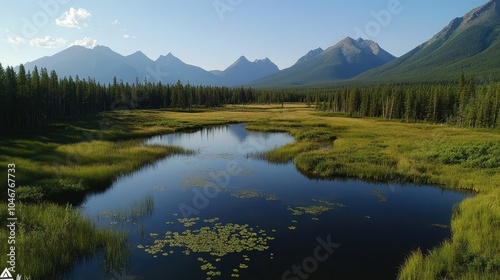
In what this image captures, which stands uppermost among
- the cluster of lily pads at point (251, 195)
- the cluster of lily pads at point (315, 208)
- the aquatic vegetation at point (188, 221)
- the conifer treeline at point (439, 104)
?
the conifer treeline at point (439, 104)

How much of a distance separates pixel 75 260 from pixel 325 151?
36089 millimetres

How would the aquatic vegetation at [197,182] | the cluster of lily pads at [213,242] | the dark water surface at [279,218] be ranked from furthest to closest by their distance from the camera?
the aquatic vegetation at [197,182] < the cluster of lily pads at [213,242] < the dark water surface at [279,218]

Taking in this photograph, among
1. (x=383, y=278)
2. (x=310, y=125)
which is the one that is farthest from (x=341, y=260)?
(x=310, y=125)

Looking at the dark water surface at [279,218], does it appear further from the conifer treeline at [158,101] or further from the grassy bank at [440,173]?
the conifer treeline at [158,101]

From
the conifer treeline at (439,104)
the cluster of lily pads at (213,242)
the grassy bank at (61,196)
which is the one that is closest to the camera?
the grassy bank at (61,196)

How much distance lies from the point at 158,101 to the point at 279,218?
152872 millimetres

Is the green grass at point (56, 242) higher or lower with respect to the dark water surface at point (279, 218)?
higher

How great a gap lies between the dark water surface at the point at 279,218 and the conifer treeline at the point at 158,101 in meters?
51.4

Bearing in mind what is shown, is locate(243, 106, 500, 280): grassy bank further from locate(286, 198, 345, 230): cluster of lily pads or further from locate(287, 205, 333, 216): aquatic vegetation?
locate(287, 205, 333, 216): aquatic vegetation

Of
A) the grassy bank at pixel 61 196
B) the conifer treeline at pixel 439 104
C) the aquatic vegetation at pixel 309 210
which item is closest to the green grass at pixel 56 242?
the grassy bank at pixel 61 196

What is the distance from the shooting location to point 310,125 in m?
86.1

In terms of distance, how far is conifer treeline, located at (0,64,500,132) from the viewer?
70188mm

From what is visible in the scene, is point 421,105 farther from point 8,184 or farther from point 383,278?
point 8,184

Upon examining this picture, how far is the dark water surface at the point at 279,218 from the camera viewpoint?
52.4ft
